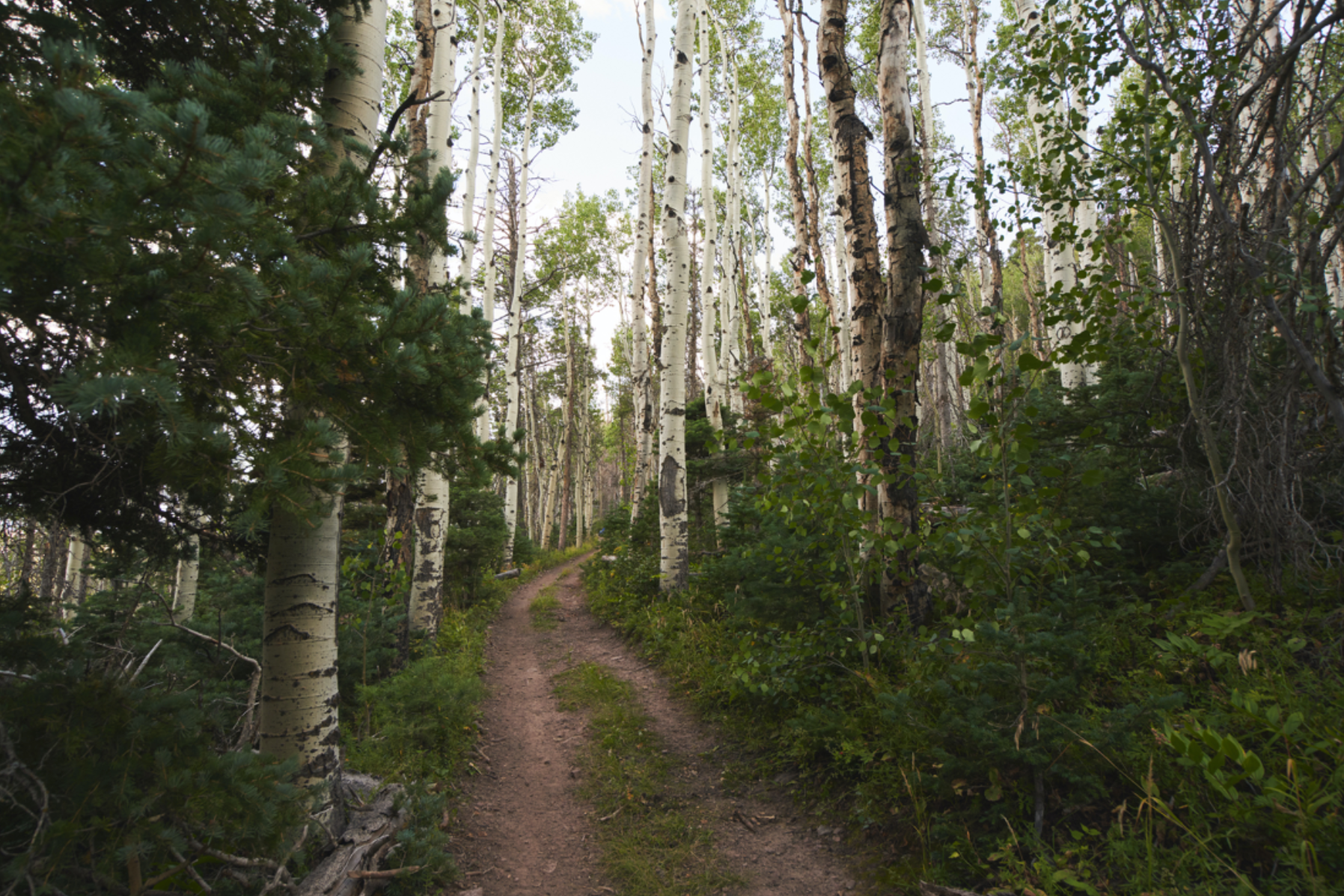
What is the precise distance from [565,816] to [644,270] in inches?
450

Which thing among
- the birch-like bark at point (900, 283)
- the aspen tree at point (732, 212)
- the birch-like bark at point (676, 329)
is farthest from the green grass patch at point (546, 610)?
the birch-like bark at point (900, 283)

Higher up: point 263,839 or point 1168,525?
point 1168,525

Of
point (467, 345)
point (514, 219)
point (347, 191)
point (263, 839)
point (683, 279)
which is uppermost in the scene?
point (514, 219)

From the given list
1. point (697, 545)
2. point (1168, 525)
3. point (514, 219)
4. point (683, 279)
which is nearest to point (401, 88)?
point (514, 219)

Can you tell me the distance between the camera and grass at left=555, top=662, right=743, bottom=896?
348 cm

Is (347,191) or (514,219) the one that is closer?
(347,191)

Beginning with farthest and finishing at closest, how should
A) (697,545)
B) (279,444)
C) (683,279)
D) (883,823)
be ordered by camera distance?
(697,545) < (683,279) < (883,823) < (279,444)

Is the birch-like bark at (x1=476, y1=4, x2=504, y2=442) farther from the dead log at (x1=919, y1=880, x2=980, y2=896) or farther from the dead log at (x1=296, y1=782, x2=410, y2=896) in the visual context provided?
the dead log at (x1=919, y1=880, x2=980, y2=896)

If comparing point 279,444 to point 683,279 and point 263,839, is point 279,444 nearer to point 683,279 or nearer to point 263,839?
point 263,839

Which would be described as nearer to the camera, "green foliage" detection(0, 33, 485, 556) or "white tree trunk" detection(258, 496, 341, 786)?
"green foliage" detection(0, 33, 485, 556)

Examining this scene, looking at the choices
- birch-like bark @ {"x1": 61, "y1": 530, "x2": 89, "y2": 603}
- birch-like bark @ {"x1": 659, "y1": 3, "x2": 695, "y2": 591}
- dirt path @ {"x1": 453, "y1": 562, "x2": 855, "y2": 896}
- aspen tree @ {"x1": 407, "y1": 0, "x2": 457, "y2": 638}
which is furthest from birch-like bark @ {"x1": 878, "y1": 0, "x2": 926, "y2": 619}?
aspen tree @ {"x1": 407, "y1": 0, "x2": 457, "y2": 638}

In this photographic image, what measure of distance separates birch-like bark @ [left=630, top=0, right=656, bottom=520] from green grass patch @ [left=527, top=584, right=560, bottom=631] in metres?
2.37

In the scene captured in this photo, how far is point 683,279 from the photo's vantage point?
8883 mm

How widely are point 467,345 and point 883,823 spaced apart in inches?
136
